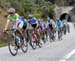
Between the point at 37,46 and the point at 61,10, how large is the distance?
8864 centimetres

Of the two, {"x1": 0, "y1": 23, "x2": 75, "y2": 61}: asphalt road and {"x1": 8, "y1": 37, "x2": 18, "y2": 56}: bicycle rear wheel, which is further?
{"x1": 8, "y1": 37, "x2": 18, "y2": 56}: bicycle rear wheel

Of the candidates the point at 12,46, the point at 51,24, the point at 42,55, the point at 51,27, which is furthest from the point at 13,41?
the point at 51,27

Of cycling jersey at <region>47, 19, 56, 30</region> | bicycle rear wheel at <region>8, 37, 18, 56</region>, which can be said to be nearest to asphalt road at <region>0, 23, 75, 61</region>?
bicycle rear wheel at <region>8, 37, 18, 56</region>

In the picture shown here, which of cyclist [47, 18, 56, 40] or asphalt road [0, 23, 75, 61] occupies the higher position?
asphalt road [0, 23, 75, 61]

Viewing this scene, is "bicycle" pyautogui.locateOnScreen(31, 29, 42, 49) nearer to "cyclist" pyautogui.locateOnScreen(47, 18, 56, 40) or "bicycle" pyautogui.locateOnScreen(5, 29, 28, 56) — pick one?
"bicycle" pyautogui.locateOnScreen(5, 29, 28, 56)

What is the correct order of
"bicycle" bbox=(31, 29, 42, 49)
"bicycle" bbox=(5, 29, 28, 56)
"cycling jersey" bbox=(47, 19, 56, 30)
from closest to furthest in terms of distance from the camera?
"bicycle" bbox=(5, 29, 28, 56) < "bicycle" bbox=(31, 29, 42, 49) < "cycling jersey" bbox=(47, 19, 56, 30)

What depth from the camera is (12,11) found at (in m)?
17.8

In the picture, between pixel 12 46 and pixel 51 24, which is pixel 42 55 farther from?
pixel 51 24

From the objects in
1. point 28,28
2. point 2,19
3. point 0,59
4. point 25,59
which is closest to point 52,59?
point 25,59

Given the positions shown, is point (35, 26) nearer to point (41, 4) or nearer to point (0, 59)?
point (0, 59)

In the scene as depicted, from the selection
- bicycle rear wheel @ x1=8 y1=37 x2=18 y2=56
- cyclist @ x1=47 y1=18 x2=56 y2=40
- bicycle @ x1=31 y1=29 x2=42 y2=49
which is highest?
bicycle rear wheel @ x1=8 y1=37 x2=18 y2=56

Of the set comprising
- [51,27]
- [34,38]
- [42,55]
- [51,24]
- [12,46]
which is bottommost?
[51,27]

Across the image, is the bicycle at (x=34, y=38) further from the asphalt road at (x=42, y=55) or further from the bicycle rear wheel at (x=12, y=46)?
the bicycle rear wheel at (x=12, y=46)

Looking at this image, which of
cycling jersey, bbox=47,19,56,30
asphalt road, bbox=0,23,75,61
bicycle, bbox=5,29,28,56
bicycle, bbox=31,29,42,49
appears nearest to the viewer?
asphalt road, bbox=0,23,75,61
